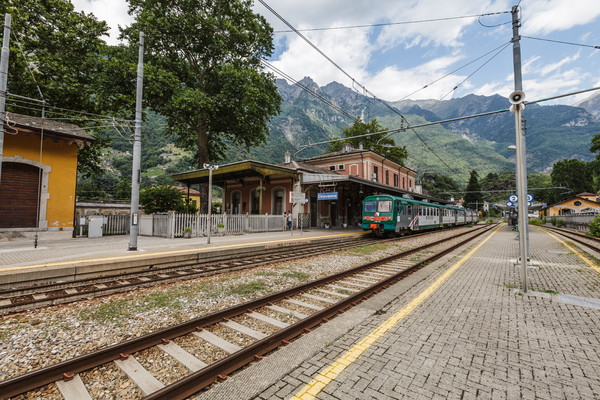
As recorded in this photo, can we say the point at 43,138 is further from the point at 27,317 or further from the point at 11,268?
the point at 27,317

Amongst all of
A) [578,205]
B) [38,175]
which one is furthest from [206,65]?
[578,205]

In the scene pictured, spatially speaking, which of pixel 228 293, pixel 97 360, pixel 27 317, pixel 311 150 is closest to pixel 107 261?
pixel 27 317

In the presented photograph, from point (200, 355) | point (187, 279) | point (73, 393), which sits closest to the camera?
point (73, 393)

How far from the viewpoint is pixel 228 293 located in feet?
18.0

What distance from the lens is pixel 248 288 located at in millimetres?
5820

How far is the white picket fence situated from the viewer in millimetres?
14952

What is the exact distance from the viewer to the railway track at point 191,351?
245 cm

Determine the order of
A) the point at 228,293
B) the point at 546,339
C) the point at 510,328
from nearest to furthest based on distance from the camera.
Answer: the point at 546,339 → the point at 510,328 → the point at 228,293

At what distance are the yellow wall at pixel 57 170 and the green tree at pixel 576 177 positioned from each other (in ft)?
338

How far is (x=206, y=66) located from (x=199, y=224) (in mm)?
13950

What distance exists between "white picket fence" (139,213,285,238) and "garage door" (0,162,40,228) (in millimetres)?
5177

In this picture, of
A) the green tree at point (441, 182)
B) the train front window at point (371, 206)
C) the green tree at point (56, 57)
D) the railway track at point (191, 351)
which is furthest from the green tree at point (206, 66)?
the green tree at point (441, 182)

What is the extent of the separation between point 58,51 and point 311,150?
7393cm

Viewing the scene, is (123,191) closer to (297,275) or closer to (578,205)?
(297,275)
